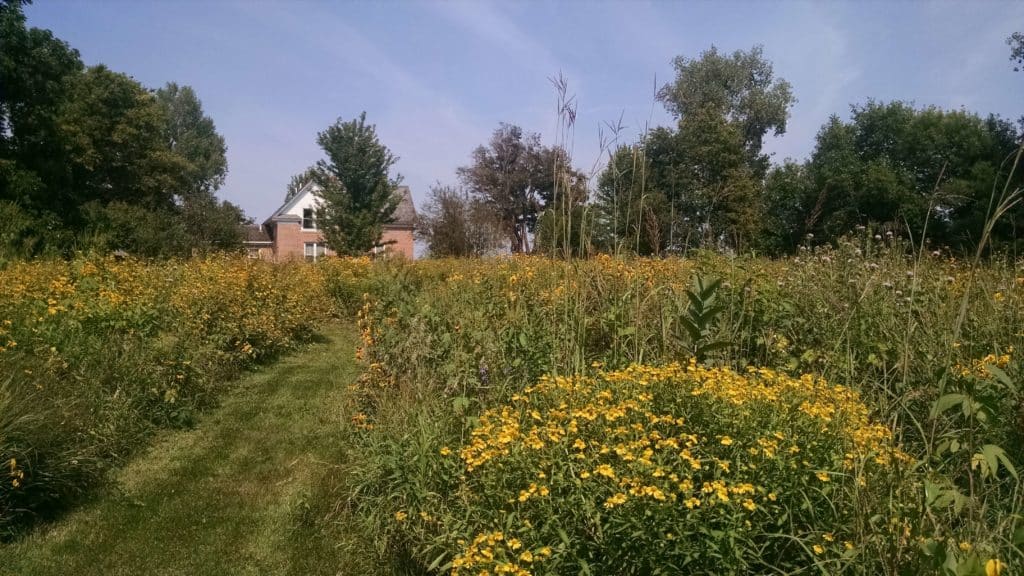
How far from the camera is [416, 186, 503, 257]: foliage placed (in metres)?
19.3

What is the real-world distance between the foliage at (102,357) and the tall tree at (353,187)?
688 inches

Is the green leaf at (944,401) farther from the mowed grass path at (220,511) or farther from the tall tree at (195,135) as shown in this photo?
the tall tree at (195,135)

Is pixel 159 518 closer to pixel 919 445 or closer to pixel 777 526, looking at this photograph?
pixel 777 526

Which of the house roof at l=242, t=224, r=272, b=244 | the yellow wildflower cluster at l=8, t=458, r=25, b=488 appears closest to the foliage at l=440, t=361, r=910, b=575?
the yellow wildflower cluster at l=8, t=458, r=25, b=488

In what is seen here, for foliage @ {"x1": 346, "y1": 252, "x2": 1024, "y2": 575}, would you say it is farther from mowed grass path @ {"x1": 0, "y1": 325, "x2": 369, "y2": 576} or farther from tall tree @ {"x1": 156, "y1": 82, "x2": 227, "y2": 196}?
tall tree @ {"x1": 156, "y1": 82, "x2": 227, "y2": 196}

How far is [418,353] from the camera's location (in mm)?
4293

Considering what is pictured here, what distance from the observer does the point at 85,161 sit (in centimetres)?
2812

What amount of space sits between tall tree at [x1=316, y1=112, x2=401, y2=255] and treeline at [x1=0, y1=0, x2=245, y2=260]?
554 cm

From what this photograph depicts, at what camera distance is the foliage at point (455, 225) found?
19266 mm

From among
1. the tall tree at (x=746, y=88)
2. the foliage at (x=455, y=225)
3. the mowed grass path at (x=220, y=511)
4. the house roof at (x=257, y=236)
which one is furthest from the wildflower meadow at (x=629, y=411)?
the house roof at (x=257, y=236)

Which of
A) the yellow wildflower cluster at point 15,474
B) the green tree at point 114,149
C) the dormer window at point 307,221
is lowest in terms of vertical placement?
the yellow wildflower cluster at point 15,474

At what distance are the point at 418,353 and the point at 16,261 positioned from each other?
6258 millimetres

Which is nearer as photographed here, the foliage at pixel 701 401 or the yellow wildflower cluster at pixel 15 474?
the foliage at pixel 701 401

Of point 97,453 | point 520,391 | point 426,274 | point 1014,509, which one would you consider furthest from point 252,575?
point 426,274
